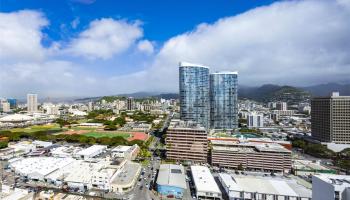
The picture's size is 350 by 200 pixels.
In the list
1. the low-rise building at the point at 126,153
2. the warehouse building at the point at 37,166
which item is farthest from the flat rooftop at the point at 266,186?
the warehouse building at the point at 37,166

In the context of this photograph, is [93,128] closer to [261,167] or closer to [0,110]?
[261,167]

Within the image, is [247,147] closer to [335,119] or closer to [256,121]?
[335,119]

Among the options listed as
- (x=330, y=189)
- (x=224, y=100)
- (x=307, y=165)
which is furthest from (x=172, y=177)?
(x=224, y=100)

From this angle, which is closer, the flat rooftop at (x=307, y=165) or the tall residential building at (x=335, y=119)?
the flat rooftop at (x=307, y=165)

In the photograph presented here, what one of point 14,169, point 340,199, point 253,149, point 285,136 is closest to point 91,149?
point 14,169

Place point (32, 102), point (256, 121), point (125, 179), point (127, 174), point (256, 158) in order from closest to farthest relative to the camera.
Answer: point (125, 179) < point (127, 174) < point (256, 158) < point (256, 121) < point (32, 102)

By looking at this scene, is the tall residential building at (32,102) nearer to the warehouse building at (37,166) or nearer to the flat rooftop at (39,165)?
the warehouse building at (37,166)
